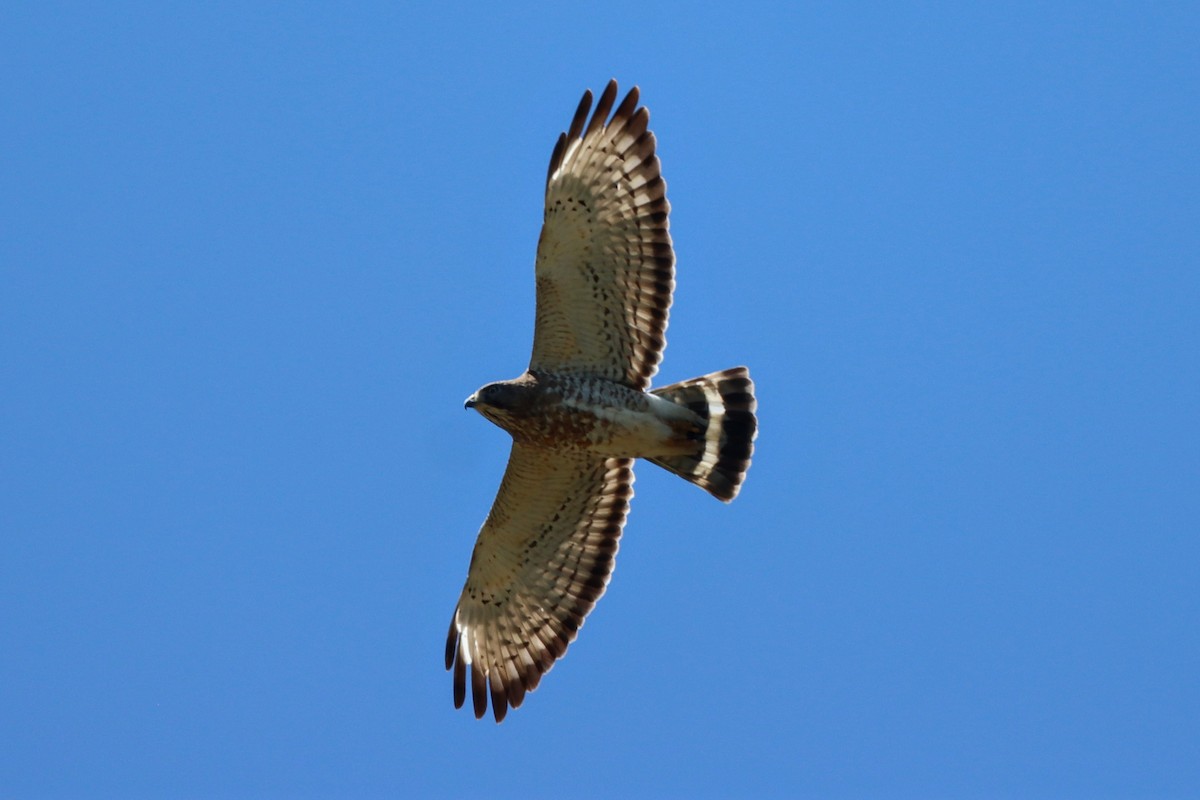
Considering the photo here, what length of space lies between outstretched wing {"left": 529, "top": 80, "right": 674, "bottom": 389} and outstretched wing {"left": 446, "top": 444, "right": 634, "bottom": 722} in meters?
0.83

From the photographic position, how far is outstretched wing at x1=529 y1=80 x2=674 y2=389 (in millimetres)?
10164

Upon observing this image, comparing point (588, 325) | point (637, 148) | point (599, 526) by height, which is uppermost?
point (637, 148)

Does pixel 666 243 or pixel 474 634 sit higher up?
pixel 666 243

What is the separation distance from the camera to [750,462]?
10.7m

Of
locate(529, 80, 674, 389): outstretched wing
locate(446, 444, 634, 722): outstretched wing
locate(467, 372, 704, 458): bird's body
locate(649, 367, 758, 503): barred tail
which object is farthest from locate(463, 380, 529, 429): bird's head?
locate(649, 367, 758, 503): barred tail

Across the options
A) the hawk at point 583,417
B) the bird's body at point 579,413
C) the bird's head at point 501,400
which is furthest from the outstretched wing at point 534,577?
the bird's head at point 501,400

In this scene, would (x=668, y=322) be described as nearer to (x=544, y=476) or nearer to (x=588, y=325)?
(x=588, y=325)

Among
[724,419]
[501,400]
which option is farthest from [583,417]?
[724,419]

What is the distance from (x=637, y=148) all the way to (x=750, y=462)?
218 centimetres

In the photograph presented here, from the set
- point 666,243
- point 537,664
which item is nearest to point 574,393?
point 666,243

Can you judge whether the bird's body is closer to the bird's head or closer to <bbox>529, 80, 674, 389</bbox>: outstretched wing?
the bird's head

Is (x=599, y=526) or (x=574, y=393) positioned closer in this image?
(x=574, y=393)

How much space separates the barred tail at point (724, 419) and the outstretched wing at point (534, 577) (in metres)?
0.59

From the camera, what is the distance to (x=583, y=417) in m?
10.3
